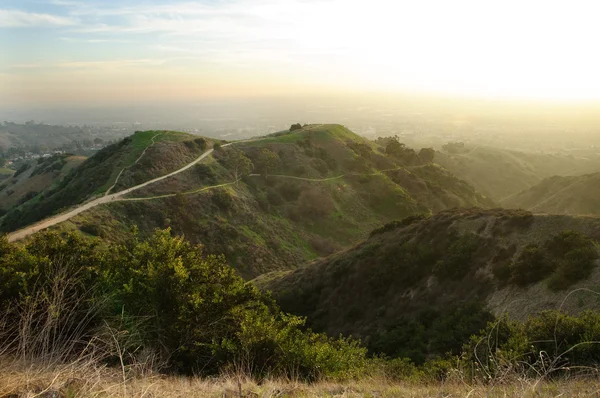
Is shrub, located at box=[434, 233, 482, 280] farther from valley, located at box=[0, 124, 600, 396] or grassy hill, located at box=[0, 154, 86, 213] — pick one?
grassy hill, located at box=[0, 154, 86, 213]

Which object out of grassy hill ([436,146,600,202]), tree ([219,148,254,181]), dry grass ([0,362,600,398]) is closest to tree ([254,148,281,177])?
tree ([219,148,254,181])

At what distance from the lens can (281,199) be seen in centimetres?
6919

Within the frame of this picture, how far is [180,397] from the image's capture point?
6.86 meters

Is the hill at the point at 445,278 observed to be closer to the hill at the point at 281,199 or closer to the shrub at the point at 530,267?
the shrub at the point at 530,267

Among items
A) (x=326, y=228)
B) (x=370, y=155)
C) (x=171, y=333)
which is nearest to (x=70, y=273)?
(x=171, y=333)

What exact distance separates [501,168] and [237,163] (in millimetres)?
111672

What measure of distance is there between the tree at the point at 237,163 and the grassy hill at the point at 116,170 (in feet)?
20.4

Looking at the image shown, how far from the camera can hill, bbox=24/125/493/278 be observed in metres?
52.7

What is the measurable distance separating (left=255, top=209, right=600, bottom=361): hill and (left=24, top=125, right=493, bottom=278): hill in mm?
21224

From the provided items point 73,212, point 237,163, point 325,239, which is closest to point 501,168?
point 325,239

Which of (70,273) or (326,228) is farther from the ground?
(70,273)

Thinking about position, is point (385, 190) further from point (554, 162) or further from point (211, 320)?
point (554, 162)

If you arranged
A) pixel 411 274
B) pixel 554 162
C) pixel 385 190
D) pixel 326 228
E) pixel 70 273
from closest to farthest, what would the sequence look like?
1. pixel 70 273
2. pixel 411 274
3. pixel 326 228
4. pixel 385 190
5. pixel 554 162

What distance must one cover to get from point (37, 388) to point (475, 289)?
81.7 feet
